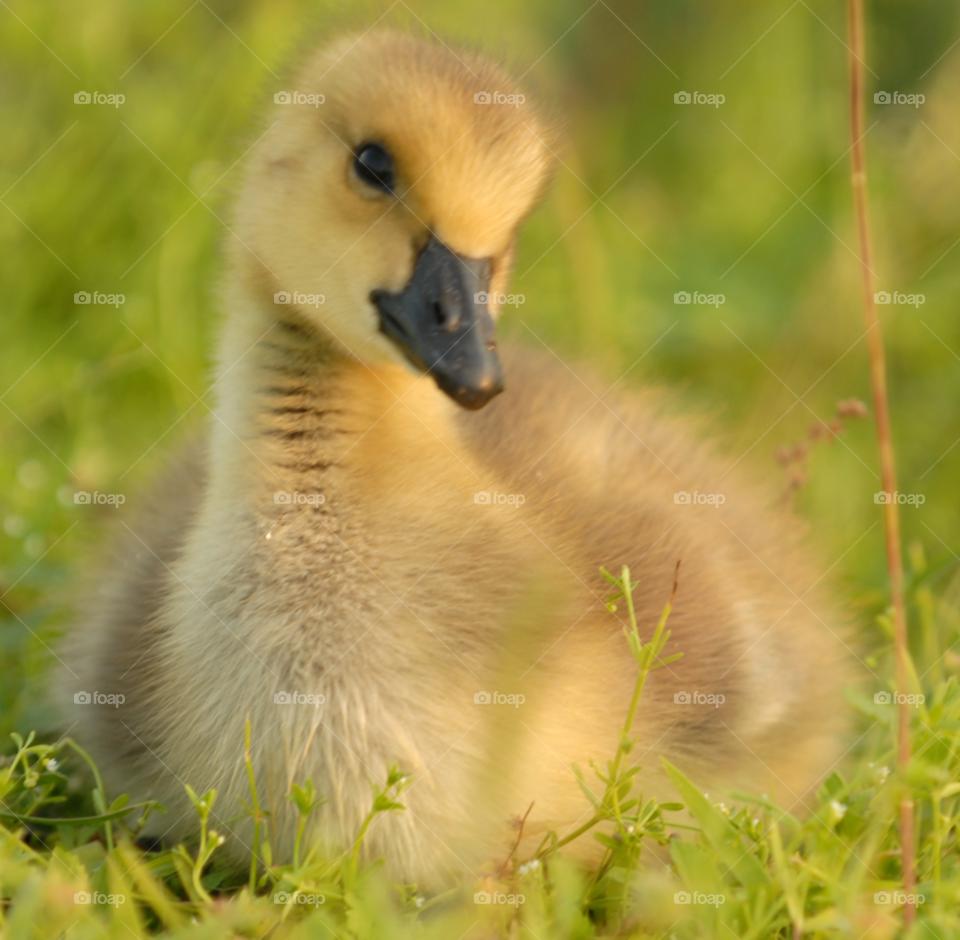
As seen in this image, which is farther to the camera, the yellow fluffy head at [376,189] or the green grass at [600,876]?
the yellow fluffy head at [376,189]

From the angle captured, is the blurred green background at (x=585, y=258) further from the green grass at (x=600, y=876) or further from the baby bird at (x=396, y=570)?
the green grass at (x=600, y=876)

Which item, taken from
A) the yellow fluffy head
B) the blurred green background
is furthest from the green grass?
the blurred green background

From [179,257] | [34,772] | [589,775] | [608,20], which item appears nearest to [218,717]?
[34,772]

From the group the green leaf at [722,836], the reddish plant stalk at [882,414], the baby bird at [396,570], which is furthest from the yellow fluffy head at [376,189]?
the green leaf at [722,836]

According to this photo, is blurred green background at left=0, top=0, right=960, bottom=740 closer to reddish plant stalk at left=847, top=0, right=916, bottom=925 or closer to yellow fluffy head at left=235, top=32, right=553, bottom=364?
yellow fluffy head at left=235, top=32, right=553, bottom=364

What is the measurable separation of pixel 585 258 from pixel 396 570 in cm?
187

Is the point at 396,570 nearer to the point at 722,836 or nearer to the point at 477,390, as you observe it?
the point at 477,390

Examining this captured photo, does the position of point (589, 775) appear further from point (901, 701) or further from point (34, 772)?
point (34, 772)

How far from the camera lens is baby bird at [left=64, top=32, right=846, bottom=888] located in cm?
145

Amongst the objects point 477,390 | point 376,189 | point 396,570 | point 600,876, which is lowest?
point 600,876

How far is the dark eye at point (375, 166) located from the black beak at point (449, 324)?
97 mm

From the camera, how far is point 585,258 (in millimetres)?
3217

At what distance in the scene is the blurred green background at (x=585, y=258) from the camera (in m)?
2.58

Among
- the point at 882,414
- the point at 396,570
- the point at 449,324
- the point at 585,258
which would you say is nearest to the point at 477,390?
the point at 449,324
